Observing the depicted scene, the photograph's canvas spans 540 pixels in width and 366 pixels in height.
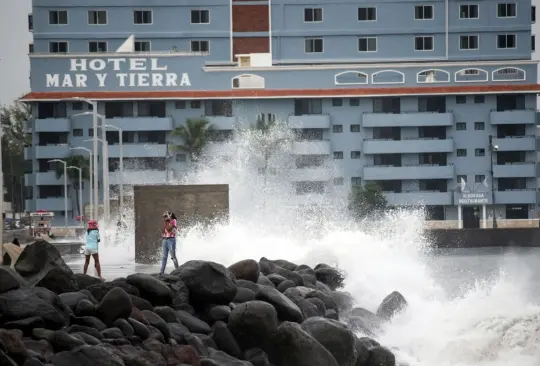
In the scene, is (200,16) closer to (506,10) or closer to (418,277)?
(506,10)

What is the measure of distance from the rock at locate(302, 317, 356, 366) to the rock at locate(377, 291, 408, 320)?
908 cm

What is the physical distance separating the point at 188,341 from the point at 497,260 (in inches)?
2217

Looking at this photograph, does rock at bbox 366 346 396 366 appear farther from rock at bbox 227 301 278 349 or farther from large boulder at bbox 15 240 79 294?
large boulder at bbox 15 240 79 294

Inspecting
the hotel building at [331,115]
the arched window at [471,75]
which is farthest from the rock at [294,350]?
the arched window at [471,75]

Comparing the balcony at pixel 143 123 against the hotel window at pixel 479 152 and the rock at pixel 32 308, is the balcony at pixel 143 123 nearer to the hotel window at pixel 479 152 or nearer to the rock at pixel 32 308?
the hotel window at pixel 479 152

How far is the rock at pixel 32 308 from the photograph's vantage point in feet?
64.2

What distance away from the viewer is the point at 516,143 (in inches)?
4668

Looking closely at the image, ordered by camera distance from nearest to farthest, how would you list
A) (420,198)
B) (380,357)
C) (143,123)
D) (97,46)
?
(380,357) < (420,198) < (143,123) < (97,46)

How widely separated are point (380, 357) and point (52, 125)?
312 ft

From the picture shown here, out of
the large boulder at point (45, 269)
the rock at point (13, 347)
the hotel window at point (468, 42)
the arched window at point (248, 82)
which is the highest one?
the hotel window at point (468, 42)

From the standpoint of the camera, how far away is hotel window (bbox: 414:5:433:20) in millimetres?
122750

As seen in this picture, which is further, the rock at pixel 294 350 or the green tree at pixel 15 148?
the green tree at pixel 15 148

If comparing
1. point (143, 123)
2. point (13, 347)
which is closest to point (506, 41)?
point (143, 123)

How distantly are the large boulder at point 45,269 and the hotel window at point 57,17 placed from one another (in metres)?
100
